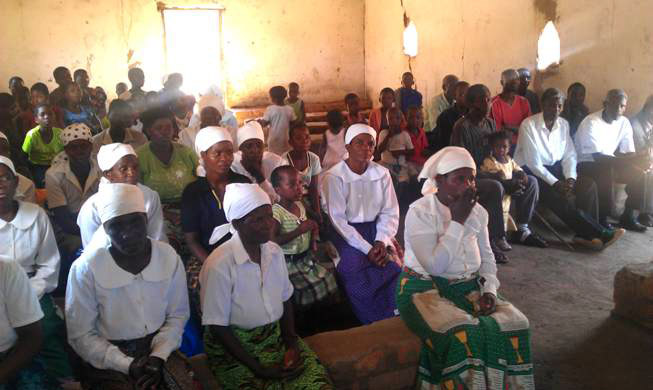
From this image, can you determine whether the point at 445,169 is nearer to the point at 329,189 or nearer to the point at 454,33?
the point at 329,189

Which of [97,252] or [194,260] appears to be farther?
[194,260]

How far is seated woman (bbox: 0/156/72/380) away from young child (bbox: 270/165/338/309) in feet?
4.13

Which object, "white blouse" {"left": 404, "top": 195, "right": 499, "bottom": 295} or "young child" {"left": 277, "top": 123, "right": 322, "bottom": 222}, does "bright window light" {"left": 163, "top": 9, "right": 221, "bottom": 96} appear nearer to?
"young child" {"left": 277, "top": 123, "right": 322, "bottom": 222}

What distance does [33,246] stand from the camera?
2.80m

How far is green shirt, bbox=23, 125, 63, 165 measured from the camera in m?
5.42

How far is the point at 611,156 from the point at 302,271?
4.24 meters

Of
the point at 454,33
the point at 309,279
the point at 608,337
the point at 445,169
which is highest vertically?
the point at 454,33

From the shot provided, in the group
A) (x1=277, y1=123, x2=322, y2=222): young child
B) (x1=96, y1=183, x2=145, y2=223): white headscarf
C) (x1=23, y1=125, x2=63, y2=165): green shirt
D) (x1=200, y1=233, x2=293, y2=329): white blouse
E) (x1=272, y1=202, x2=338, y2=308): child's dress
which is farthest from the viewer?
(x1=23, y1=125, x2=63, y2=165): green shirt

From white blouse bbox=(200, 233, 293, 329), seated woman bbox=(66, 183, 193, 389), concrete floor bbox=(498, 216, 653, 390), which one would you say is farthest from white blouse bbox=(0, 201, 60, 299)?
concrete floor bbox=(498, 216, 653, 390)

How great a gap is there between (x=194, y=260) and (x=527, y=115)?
472cm

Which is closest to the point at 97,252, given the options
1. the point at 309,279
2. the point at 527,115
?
the point at 309,279

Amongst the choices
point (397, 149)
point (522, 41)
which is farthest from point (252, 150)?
point (522, 41)

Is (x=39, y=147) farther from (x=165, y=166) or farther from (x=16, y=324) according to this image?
(x=16, y=324)

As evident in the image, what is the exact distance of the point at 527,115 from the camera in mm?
6527
